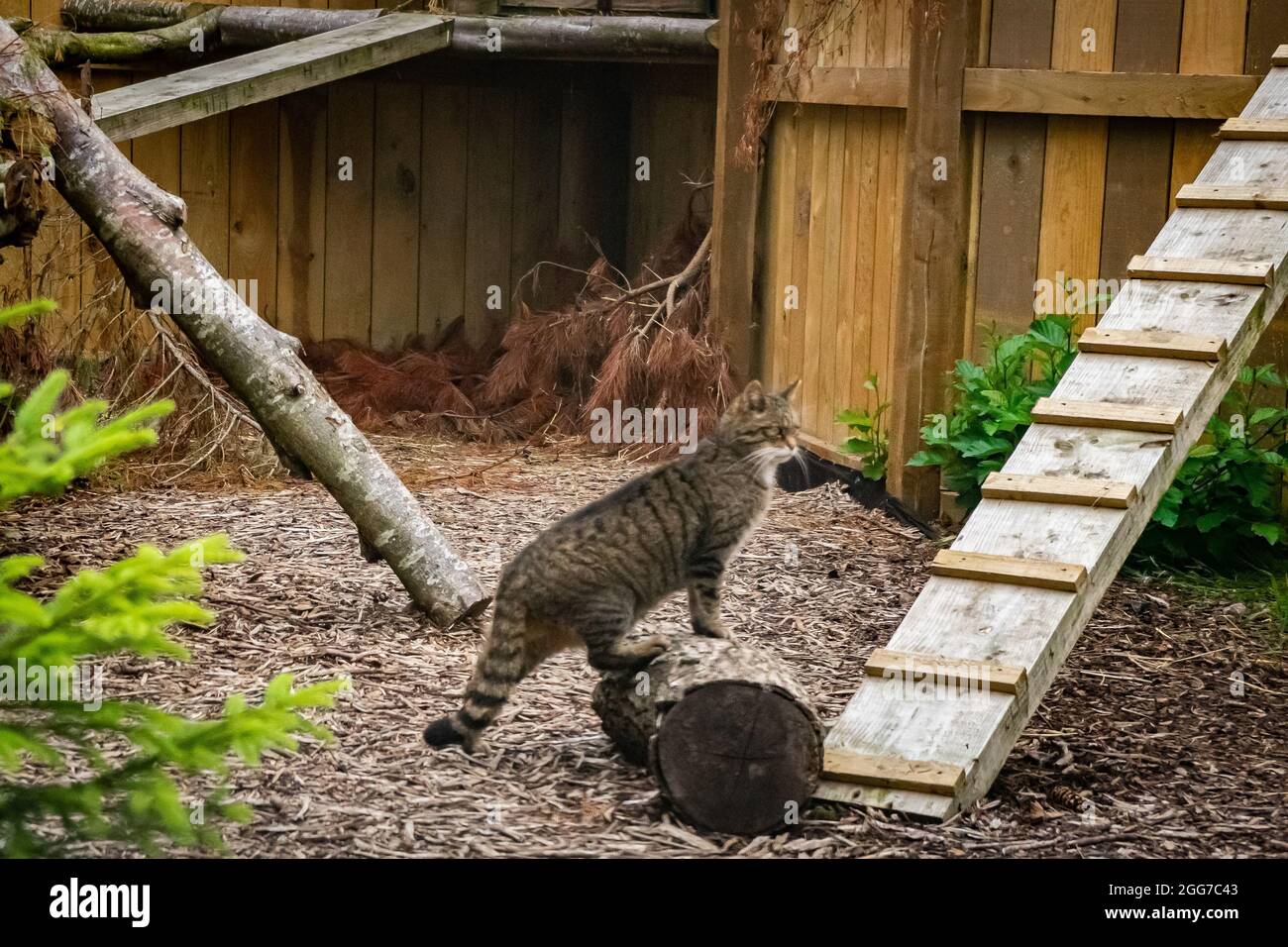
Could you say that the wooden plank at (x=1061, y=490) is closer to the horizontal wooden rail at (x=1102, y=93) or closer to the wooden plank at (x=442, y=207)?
the horizontal wooden rail at (x=1102, y=93)

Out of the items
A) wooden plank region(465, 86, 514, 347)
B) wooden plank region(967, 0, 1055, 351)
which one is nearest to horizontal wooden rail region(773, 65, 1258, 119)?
wooden plank region(967, 0, 1055, 351)

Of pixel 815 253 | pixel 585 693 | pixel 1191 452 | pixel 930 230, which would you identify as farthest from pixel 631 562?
pixel 815 253

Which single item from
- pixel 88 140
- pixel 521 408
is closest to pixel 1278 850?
pixel 88 140

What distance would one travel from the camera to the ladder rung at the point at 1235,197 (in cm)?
522

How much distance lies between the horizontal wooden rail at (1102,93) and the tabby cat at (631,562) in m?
2.07

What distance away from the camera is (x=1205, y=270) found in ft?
16.5

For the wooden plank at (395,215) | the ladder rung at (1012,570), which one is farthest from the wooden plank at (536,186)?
the ladder rung at (1012,570)

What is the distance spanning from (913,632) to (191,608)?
221 cm

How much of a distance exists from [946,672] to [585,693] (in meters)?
1.27

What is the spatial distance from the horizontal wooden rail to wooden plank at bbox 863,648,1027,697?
9.32 feet

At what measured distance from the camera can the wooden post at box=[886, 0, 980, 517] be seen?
624 cm

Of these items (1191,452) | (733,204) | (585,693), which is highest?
(733,204)

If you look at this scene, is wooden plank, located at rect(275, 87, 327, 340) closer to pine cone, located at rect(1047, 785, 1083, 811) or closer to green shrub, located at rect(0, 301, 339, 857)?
pine cone, located at rect(1047, 785, 1083, 811)

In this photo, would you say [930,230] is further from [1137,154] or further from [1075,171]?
[1137,154]
